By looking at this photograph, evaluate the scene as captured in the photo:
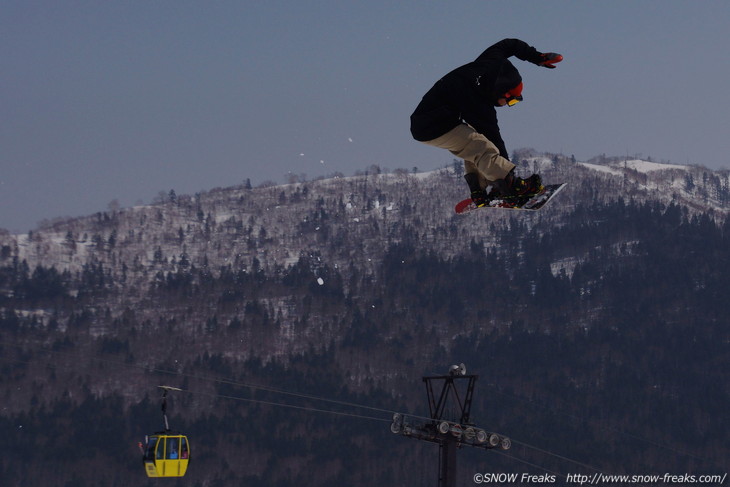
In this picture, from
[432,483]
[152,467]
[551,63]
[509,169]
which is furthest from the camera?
A: [432,483]

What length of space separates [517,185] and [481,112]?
3.75ft

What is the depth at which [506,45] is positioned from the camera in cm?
1374

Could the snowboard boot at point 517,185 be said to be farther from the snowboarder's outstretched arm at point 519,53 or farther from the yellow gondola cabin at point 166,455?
the yellow gondola cabin at point 166,455

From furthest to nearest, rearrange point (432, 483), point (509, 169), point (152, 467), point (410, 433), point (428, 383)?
point (432, 483), point (152, 467), point (428, 383), point (410, 433), point (509, 169)

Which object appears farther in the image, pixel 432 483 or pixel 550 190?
pixel 432 483

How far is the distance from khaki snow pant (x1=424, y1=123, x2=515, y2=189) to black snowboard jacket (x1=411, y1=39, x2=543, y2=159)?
0.37 feet

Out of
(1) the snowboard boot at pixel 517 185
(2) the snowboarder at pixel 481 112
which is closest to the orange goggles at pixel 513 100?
(2) the snowboarder at pixel 481 112

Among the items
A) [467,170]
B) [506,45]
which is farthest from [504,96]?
[467,170]

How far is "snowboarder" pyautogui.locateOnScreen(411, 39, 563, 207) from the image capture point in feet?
44.5

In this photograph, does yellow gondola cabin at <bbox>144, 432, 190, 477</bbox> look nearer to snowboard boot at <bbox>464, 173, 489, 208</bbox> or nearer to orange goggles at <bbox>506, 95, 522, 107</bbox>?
snowboard boot at <bbox>464, 173, 489, 208</bbox>

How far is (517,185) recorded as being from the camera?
1471 cm

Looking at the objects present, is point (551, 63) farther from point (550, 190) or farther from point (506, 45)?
point (550, 190)

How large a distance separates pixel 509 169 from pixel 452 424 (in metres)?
27.9

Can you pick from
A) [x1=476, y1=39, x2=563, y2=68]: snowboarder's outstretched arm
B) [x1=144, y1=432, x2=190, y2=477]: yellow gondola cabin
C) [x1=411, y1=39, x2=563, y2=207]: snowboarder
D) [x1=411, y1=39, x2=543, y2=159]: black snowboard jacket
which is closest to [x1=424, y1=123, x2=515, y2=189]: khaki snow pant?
[x1=411, y1=39, x2=563, y2=207]: snowboarder
